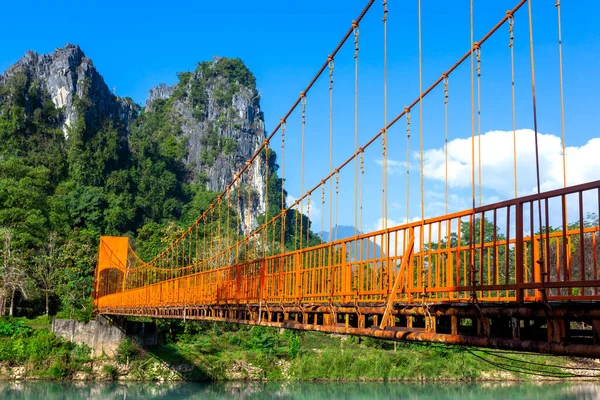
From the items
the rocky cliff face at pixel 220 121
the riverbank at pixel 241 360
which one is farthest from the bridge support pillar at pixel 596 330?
the rocky cliff face at pixel 220 121

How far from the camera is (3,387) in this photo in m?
24.8

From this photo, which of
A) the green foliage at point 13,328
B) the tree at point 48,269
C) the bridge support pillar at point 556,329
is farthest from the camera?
the tree at point 48,269

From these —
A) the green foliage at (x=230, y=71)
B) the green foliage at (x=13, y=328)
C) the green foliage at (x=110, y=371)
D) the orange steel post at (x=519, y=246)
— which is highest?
the green foliage at (x=230, y=71)

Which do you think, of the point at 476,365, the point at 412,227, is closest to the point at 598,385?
the point at 476,365

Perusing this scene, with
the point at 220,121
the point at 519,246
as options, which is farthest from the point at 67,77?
the point at 519,246

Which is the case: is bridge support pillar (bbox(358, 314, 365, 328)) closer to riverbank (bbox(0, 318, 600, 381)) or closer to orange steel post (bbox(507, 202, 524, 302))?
orange steel post (bbox(507, 202, 524, 302))

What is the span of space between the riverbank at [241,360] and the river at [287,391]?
0.66 metres

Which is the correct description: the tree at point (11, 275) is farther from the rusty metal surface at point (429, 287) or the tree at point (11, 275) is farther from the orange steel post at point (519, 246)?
Result: the orange steel post at point (519, 246)

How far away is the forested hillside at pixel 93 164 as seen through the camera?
33750 mm

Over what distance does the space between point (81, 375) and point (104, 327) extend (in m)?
2.29

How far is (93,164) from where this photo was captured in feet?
197

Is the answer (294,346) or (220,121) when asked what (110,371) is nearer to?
(294,346)

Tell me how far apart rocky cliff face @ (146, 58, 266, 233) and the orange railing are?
213 feet

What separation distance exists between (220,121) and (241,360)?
6313 centimetres
